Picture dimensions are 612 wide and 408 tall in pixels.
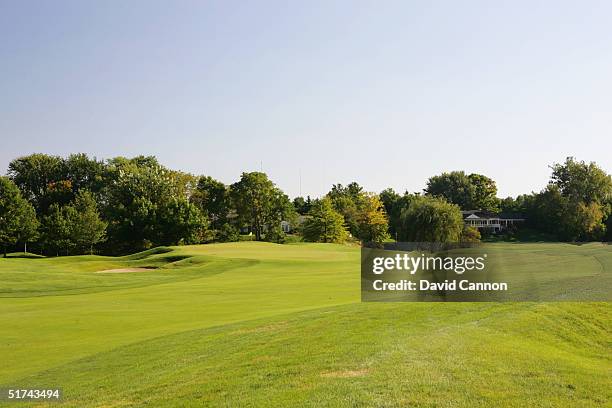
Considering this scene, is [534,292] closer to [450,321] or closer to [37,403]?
[450,321]

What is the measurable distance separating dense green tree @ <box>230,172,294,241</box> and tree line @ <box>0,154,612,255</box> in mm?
164

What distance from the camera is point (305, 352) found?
38.4 ft

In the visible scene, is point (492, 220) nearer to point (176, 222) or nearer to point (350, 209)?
point (350, 209)

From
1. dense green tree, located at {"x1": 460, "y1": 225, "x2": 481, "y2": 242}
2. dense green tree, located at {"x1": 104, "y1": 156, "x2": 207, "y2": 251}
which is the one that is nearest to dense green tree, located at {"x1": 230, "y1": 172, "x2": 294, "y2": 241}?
dense green tree, located at {"x1": 104, "y1": 156, "x2": 207, "y2": 251}

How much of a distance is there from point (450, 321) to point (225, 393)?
788 cm

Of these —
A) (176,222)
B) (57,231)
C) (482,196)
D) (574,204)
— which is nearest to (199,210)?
(176,222)

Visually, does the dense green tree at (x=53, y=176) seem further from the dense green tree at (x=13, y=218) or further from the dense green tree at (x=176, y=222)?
the dense green tree at (x=176, y=222)

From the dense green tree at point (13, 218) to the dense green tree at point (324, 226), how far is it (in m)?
41.8

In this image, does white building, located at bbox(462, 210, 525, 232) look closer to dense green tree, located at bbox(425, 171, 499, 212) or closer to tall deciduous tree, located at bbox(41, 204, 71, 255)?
dense green tree, located at bbox(425, 171, 499, 212)

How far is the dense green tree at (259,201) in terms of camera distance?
302ft

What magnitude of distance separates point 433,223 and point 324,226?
26.9 meters

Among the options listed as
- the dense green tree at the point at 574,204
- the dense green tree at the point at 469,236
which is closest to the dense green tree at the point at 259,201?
the dense green tree at the point at 469,236

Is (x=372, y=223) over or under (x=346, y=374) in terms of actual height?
over

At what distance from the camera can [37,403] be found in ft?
31.9
